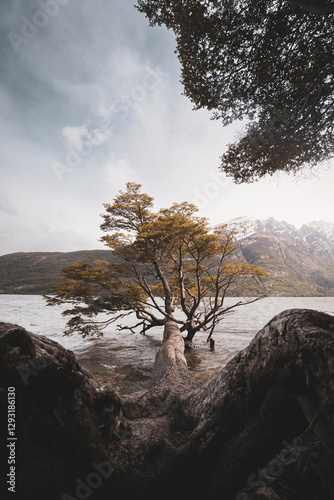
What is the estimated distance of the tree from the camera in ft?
14.0

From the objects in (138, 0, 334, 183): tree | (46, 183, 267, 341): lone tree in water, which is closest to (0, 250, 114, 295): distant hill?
(46, 183, 267, 341): lone tree in water

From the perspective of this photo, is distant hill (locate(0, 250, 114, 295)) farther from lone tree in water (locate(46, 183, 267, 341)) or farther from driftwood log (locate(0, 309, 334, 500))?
driftwood log (locate(0, 309, 334, 500))

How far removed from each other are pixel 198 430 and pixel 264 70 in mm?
6942

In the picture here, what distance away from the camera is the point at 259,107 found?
5.33 meters

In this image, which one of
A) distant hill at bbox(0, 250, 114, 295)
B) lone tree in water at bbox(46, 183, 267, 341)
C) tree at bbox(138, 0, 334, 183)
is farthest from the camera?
distant hill at bbox(0, 250, 114, 295)

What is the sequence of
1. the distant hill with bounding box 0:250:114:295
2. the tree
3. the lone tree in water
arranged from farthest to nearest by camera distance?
the distant hill with bounding box 0:250:114:295
the lone tree in water
the tree

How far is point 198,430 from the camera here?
8.14 feet

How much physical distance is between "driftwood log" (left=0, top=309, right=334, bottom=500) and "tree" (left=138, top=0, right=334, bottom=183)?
5.06 m

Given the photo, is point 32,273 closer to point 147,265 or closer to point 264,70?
point 147,265

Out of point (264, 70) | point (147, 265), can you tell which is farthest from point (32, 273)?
point (264, 70)

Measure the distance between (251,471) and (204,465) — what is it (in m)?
0.53

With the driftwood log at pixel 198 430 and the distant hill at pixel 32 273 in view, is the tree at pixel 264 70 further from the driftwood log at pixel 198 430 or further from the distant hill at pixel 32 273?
the distant hill at pixel 32 273

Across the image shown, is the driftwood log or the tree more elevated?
the tree

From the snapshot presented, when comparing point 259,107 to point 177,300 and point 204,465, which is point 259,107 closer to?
point 204,465
